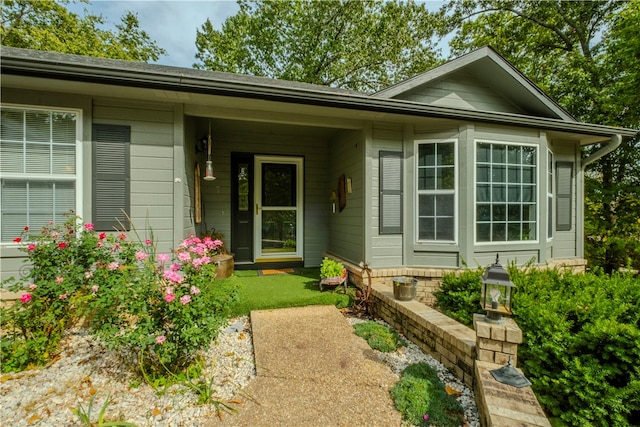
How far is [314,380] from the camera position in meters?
2.27

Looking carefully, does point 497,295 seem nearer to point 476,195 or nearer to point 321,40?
point 476,195

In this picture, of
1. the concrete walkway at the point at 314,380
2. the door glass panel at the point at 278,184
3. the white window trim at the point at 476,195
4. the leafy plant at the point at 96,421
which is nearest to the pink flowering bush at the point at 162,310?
the leafy plant at the point at 96,421

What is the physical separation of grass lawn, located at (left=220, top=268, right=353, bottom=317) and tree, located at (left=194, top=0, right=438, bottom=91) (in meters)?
11.2

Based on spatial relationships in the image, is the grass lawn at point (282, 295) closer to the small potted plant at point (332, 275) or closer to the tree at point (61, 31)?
the small potted plant at point (332, 275)

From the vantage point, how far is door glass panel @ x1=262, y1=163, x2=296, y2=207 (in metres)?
5.76

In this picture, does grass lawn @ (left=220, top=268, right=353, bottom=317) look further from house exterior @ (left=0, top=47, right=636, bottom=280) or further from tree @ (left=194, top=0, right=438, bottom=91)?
tree @ (left=194, top=0, right=438, bottom=91)

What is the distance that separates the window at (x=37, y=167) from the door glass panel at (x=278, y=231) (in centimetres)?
301

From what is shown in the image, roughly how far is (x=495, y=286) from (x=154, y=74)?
392 cm

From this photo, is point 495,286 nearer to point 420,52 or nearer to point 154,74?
point 154,74

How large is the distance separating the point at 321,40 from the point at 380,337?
1335cm

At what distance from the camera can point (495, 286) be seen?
210cm

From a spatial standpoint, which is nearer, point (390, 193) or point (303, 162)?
point (390, 193)

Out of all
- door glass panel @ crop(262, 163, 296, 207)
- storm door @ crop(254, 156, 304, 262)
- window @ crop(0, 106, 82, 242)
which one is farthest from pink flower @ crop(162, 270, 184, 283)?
door glass panel @ crop(262, 163, 296, 207)

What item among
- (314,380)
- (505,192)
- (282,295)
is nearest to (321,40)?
(505,192)
